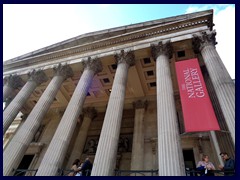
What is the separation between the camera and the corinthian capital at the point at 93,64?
50.1ft

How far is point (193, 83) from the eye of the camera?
10461mm

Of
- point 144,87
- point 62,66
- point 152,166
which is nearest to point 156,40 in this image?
point 144,87

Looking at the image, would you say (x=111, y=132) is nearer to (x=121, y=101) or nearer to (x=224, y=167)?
(x=121, y=101)

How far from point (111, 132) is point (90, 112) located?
1035 cm

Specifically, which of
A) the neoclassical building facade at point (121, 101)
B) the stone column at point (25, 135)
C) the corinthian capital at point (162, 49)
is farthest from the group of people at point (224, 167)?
the stone column at point (25, 135)

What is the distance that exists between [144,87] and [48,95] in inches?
346

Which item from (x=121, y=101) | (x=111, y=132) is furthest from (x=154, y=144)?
(x=111, y=132)

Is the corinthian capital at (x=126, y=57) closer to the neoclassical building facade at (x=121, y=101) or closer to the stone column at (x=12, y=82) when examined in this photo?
the neoclassical building facade at (x=121, y=101)

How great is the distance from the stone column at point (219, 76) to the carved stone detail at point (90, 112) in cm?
1149

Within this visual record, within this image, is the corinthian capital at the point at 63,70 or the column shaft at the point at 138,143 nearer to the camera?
the column shaft at the point at 138,143

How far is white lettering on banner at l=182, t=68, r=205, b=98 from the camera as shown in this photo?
986 centimetres

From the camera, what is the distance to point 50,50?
748 inches

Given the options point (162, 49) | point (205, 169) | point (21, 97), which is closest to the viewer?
point (205, 169)
